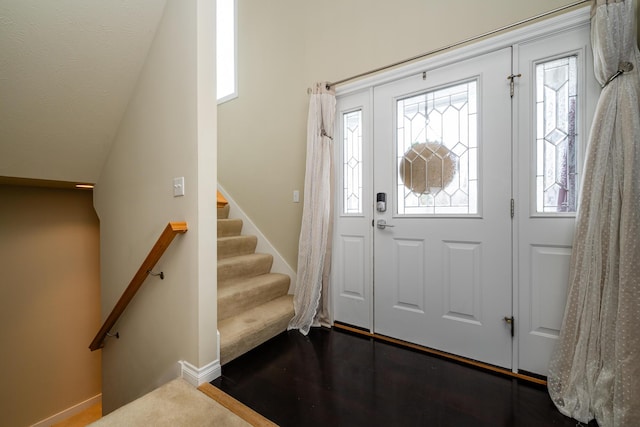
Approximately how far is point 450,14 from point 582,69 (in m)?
0.91

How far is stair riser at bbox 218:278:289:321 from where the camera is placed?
6.97 ft

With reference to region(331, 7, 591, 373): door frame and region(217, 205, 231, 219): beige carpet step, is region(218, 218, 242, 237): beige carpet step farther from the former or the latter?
region(331, 7, 591, 373): door frame

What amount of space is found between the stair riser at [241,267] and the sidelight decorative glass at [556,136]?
7.48 feet

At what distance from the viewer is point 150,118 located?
1.91 m

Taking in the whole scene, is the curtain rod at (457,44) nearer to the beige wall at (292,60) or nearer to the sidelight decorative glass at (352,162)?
the beige wall at (292,60)

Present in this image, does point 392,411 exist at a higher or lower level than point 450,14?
lower

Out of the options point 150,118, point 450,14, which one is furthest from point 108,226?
point 450,14

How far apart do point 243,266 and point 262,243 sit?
1.61 feet

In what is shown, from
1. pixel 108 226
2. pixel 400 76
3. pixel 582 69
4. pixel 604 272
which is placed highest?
pixel 400 76

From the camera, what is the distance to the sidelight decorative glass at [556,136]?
1583 mm

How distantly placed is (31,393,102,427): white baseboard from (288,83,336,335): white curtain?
292cm

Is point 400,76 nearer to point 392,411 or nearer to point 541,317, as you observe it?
point 541,317

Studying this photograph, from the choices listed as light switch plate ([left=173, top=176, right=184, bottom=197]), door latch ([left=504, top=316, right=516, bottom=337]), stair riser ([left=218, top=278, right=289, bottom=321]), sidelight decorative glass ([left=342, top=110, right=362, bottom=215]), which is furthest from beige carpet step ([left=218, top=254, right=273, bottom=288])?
door latch ([left=504, top=316, right=516, bottom=337])

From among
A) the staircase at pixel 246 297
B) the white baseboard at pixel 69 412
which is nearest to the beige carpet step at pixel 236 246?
the staircase at pixel 246 297
